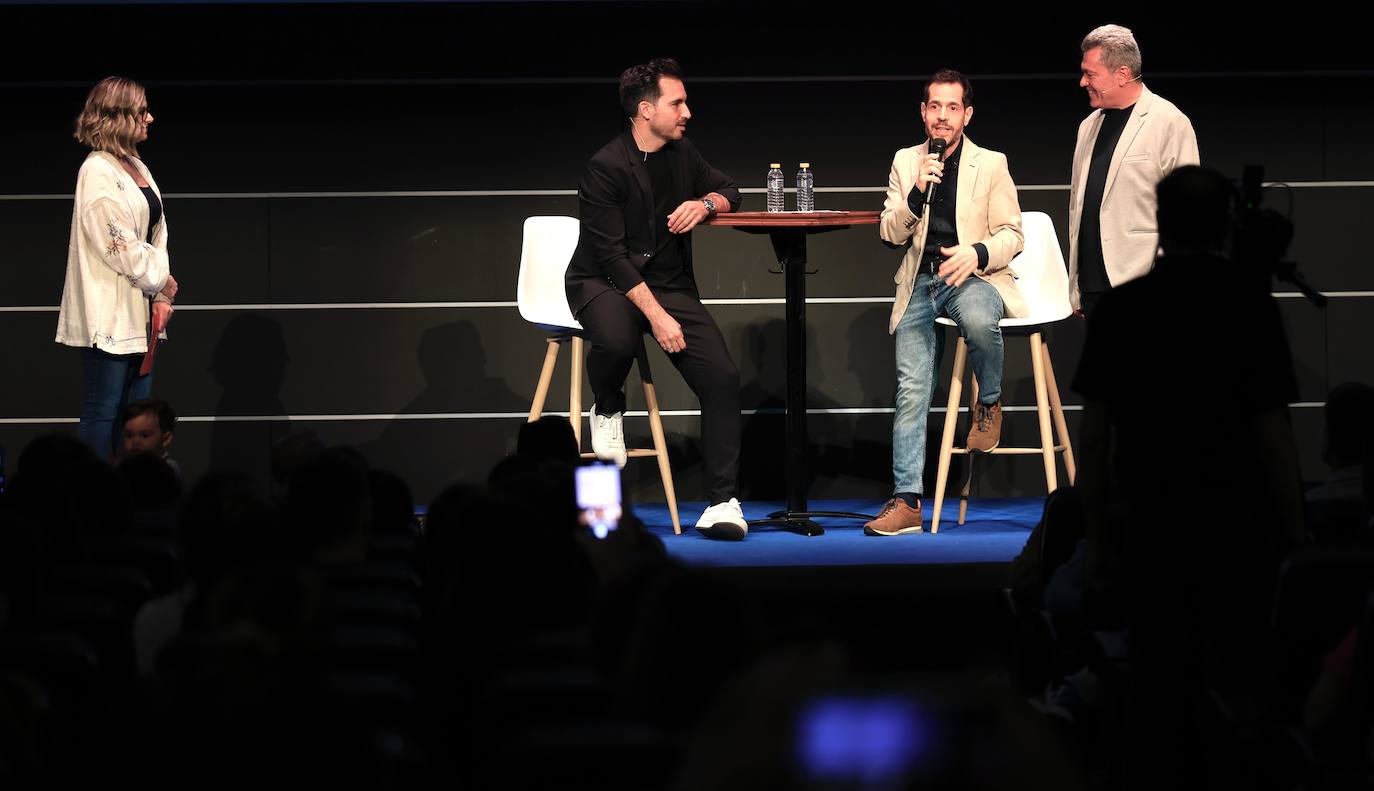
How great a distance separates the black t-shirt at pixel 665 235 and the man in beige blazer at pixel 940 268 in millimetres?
668

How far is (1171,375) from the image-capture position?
2420mm

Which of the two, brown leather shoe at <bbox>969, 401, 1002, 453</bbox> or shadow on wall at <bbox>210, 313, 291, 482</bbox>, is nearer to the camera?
brown leather shoe at <bbox>969, 401, 1002, 453</bbox>

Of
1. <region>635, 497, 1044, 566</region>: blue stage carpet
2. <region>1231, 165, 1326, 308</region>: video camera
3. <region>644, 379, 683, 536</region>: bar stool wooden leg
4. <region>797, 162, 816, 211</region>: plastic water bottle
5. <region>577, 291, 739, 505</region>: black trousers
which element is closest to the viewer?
<region>1231, 165, 1326, 308</region>: video camera

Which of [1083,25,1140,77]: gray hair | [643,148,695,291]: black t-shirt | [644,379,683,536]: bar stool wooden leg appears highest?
[1083,25,1140,77]: gray hair

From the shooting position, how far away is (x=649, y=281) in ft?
16.9

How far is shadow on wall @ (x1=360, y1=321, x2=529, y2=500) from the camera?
6.55 metres

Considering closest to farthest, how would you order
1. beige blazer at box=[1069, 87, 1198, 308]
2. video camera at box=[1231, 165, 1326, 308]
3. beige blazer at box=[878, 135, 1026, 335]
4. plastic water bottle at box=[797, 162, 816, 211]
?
video camera at box=[1231, 165, 1326, 308] → beige blazer at box=[1069, 87, 1198, 308] → beige blazer at box=[878, 135, 1026, 335] → plastic water bottle at box=[797, 162, 816, 211]

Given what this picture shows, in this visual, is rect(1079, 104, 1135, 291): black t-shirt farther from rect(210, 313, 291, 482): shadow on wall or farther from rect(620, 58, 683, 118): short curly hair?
rect(210, 313, 291, 482): shadow on wall

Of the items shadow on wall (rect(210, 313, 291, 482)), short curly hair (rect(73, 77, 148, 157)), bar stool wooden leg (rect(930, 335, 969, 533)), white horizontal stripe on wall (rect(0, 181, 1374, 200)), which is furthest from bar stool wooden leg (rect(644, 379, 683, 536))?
shadow on wall (rect(210, 313, 291, 482))

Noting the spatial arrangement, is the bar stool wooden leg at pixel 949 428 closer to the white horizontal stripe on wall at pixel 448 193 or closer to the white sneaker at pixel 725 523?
the white sneaker at pixel 725 523

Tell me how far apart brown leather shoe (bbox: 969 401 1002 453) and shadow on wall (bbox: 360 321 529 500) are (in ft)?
6.71

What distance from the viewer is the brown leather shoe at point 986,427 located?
5270 millimetres

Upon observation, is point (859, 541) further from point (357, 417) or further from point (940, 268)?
point (357, 417)

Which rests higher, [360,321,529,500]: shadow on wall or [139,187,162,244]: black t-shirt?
[139,187,162,244]: black t-shirt
